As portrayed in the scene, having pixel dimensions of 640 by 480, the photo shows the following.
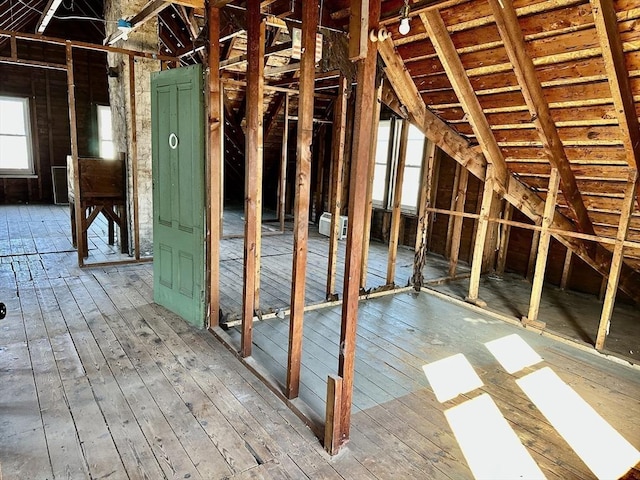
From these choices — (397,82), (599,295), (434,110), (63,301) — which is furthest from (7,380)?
(599,295)

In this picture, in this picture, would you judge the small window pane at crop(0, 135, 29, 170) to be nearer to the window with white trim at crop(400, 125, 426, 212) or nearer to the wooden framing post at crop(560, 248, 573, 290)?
the window with white trim at crop(400, 125, 426, 212)

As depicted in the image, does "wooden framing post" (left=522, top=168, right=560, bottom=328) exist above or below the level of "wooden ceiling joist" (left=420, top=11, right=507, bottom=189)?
below

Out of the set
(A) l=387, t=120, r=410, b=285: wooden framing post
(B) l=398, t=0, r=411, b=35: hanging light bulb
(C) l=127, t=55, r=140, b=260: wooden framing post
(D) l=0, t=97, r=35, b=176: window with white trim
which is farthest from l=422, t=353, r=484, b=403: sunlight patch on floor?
(D) l=0, t=97, r=35, b=176: window with white trim

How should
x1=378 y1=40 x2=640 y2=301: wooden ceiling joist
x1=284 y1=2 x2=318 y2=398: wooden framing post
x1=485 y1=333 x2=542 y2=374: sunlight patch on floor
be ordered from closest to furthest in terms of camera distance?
x1=284 y1=2 x2=318 y2=398: wooden framing post < x1=485 y1=333 x2=542 y2=374: sunlight patch on floor < x1=378 y1=40 x2=640 y2=301: wooden ceiling joist

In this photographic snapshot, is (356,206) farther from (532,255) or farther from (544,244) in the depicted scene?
(532,255)

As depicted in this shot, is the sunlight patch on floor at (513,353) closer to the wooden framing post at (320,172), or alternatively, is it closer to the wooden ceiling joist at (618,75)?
the wooden ceiling joist at (618,75)

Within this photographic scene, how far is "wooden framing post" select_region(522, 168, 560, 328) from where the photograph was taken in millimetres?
3582

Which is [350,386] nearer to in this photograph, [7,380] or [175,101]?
[7,380]

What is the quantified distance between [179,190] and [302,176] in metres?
1.58

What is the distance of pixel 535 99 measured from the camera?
2953 millimetres

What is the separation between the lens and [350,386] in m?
2.07

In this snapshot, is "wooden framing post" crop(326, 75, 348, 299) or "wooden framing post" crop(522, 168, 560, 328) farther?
"wooden framing post" crop(326, 75, 348, 299)

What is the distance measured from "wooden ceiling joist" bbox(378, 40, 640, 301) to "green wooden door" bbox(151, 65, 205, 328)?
74.0 inches

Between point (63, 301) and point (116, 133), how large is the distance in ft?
8.89
